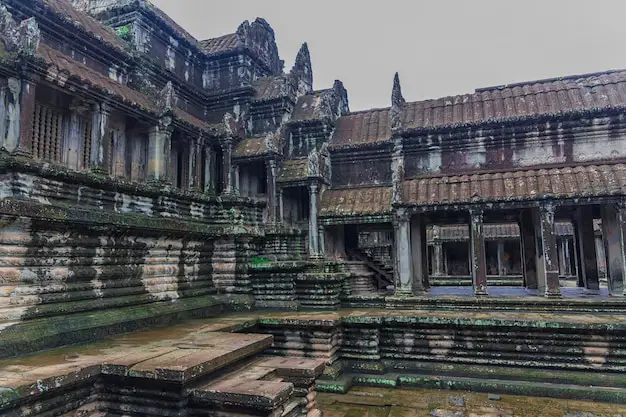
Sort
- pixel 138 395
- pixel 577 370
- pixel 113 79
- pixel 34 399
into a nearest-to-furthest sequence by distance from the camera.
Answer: pixel 34 399 < pixel 138 395 < pixel 577 370 < pixel 113 79

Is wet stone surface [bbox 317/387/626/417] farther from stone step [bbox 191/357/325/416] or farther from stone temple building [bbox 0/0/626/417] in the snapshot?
stone step [bbox 191/357/325/416]

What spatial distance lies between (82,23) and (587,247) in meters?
16.8

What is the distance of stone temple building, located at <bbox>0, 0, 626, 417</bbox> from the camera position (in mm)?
6367

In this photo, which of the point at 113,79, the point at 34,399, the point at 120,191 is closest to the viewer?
the point at 34,399

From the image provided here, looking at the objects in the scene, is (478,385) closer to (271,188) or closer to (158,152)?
(271,188)

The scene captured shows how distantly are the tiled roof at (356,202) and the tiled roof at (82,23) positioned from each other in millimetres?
7212

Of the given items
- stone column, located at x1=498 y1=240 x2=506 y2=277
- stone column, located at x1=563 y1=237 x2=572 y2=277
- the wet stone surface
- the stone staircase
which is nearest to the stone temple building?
the stone staircase

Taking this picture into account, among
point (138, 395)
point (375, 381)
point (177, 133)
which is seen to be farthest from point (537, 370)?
point (177, 133)

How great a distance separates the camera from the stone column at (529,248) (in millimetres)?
15461

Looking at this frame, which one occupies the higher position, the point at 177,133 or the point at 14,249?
the point at 177,133

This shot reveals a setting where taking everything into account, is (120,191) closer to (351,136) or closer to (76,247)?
(76,247)

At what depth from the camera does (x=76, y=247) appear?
758cm

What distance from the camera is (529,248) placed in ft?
51.7

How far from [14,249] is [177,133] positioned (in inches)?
285
